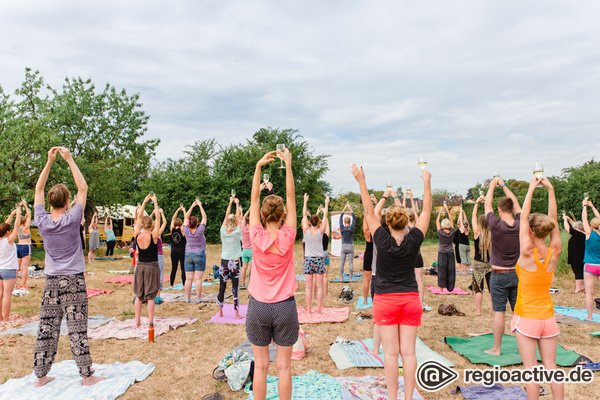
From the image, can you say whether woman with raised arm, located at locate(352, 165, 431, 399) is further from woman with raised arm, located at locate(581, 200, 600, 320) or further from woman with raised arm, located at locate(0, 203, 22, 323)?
woman with raised arm, located at locate(0, 203, 22, 323)

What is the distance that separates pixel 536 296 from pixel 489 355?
249cm

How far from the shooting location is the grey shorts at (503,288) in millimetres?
5555

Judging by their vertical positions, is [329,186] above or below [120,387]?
above

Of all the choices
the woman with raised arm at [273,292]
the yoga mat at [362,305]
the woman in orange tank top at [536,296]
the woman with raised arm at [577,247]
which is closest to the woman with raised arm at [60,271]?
the woman with raised arm at [273,292]

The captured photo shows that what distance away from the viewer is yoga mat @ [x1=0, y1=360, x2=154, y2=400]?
4.62 m

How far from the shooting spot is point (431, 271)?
570 inches

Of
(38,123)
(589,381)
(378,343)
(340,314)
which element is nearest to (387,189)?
(378,343)

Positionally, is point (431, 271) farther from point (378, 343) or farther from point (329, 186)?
point (329, 186)

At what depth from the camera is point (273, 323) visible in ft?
12.1

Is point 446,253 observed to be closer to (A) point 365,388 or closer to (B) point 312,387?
(A) point 365,388

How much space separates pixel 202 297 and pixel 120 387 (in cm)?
580

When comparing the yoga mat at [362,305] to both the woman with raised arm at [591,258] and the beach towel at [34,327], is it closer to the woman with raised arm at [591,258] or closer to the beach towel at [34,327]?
the woman with raised arm at [591,258]


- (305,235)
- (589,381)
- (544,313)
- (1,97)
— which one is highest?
(1,97)

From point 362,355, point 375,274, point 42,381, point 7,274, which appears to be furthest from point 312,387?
point 7,274
